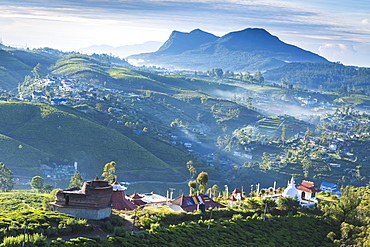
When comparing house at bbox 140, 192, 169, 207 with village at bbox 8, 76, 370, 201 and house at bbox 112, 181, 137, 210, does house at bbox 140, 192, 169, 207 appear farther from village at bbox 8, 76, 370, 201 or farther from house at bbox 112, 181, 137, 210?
village at bbox 8, 76, 370, 201

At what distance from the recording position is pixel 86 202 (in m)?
32.3

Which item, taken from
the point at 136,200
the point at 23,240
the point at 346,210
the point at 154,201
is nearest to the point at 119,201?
the point at 136,200

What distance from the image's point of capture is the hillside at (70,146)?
92.4m

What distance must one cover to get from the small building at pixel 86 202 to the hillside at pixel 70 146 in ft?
186

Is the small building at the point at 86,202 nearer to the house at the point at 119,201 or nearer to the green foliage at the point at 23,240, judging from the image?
the green foliage at the point at 23,240

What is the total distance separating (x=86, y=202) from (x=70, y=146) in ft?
229

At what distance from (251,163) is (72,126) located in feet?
149

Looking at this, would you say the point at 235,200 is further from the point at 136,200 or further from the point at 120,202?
the point at 120,202

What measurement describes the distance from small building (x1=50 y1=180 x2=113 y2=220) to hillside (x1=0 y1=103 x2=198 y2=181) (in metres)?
56.7

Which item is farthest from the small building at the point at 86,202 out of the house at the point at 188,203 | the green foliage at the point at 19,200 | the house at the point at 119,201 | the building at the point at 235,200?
the green foliage at the point at 19,200

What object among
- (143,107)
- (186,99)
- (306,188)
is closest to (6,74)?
(143,107)

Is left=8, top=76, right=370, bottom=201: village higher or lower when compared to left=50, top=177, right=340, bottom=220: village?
lower

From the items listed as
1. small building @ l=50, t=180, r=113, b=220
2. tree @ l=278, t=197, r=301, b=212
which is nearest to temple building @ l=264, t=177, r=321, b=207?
tree @ l=278, t=197, r=301, b=212

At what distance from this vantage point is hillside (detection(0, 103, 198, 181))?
9238cm
